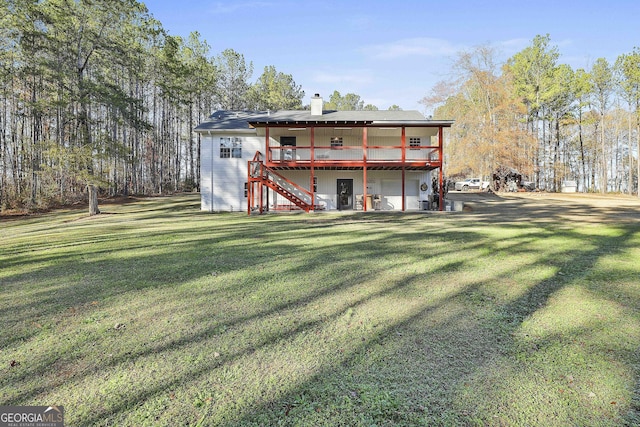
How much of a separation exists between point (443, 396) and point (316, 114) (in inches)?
819

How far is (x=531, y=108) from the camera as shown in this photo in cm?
3669

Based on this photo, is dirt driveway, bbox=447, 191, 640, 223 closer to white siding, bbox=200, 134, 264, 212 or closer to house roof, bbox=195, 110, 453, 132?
house roof, bbox=195, 110, 453, 132

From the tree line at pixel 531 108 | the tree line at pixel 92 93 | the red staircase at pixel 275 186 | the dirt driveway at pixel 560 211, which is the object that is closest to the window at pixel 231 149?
the red staircase at pixel 275 186

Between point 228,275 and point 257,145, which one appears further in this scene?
point 257,145

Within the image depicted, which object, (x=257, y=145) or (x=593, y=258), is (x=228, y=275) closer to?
(x=593, y=258)

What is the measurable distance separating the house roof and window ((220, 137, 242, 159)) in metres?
0.86

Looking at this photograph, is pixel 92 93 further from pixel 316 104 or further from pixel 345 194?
pixel 345 194

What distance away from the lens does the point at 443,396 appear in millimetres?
2490

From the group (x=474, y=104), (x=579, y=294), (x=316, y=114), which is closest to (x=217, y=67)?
(x=316, y=114)

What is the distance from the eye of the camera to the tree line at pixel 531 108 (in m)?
30.7

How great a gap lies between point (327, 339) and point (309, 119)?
17.8 metres

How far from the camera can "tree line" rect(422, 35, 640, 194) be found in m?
30.7

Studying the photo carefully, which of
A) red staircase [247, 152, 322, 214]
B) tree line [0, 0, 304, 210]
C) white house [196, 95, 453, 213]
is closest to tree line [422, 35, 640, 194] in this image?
white house [196, 95, 453, 213]

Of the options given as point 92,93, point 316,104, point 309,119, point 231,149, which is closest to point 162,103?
point 92,93
